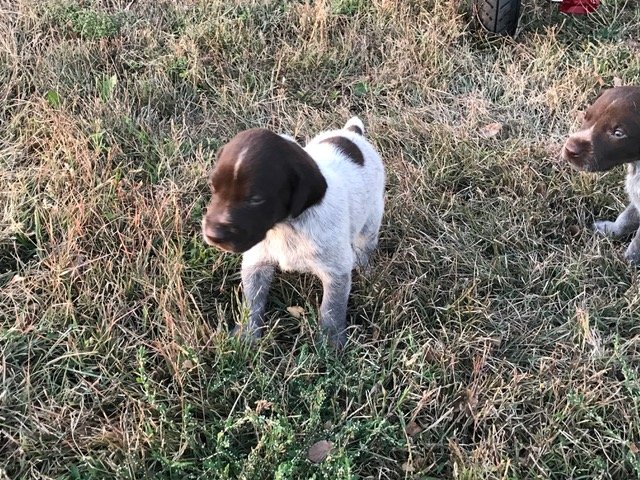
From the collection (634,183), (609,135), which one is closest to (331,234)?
(609,135)

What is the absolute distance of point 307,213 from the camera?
3248 millimetres

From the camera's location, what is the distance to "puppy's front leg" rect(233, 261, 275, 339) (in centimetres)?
359

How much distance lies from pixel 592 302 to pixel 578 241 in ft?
1.92

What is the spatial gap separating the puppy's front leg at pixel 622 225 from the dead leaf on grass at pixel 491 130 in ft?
3.50

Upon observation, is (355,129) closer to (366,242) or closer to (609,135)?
(366,242)

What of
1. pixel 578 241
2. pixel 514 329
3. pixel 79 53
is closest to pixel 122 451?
pixel 514 329

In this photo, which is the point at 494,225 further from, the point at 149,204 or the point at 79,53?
the point at 79,53

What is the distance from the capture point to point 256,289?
3664 millimetres

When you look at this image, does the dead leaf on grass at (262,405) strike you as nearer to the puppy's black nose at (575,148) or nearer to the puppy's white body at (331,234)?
the puppy's white body at (331,234)

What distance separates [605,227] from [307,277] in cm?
203

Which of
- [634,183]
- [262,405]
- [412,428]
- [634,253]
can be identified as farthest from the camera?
[634,253]

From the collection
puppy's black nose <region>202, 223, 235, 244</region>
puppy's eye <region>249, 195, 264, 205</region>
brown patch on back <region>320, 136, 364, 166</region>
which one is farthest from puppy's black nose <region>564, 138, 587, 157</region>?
puppy's black nose <region>202, 223, 235, 244</region>

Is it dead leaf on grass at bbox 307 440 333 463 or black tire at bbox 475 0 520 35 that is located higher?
black tire at bbox 475 0 520 35

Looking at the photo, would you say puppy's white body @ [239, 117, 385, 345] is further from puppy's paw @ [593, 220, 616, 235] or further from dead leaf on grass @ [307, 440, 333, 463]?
puppy's paw @ [593, 220, 616, 235]
